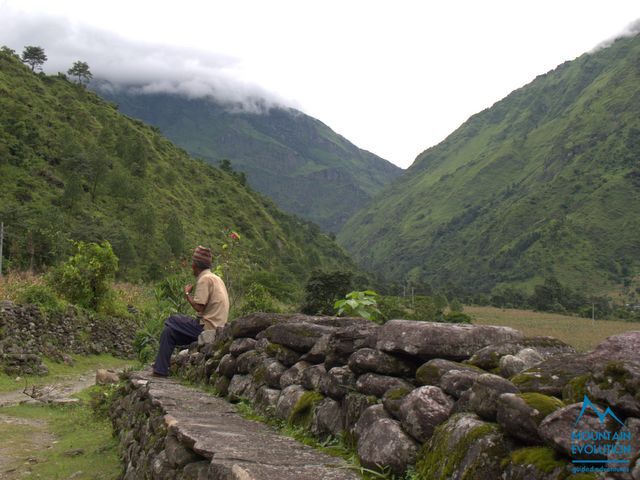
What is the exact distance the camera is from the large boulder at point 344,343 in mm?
4621

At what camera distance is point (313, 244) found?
11800cm

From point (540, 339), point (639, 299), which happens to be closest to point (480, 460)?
point (540, 339)

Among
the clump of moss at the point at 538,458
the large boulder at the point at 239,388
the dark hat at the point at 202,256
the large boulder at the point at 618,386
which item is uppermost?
the dark hat at the point at 202,256

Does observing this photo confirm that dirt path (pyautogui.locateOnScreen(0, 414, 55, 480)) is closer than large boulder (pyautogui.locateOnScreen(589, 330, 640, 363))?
No

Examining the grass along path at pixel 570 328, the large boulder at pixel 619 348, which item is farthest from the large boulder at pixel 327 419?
the grass along path at pixel 570 328

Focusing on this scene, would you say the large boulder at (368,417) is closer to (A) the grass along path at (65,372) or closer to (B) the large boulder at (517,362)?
(B) the large boulder at (517,362)

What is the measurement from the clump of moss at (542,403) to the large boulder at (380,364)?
1328mm

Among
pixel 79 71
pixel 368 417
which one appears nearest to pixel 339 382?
pixel 368 417

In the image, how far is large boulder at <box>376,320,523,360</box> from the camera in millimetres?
3977

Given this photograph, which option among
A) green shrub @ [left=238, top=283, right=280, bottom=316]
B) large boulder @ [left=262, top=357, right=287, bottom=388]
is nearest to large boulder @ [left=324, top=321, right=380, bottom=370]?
large boulder @ [left=262, top=357, right=287, bottom=388]

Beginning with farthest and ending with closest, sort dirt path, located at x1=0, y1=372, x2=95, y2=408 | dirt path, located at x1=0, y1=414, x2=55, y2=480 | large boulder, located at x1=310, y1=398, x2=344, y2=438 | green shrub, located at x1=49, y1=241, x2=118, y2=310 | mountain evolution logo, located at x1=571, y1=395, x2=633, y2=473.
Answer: green shrub, located at x1=49, y1=241, x2=118, y2=310 → dirt path, located at x1=0, y1=372, x2=95, y2=408 → dirt path, located at x1=0, y1=414, x2=55, y2=480 → large boulder, located at x1=310, y1=398, x2=344, y2=438 → mountain evolution logo, located at x1=571, y1=395, x2=633, y2=473

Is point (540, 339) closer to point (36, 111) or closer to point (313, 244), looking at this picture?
point (36, 111)

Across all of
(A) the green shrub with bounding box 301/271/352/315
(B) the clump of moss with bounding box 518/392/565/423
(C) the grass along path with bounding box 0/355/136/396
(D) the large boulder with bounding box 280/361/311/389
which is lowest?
(C) the grass along path with bounding box 0/355/136/396

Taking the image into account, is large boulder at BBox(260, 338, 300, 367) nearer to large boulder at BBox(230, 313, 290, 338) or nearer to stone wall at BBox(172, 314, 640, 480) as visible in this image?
stone wall at BBox(172, 314, 640, 480)
